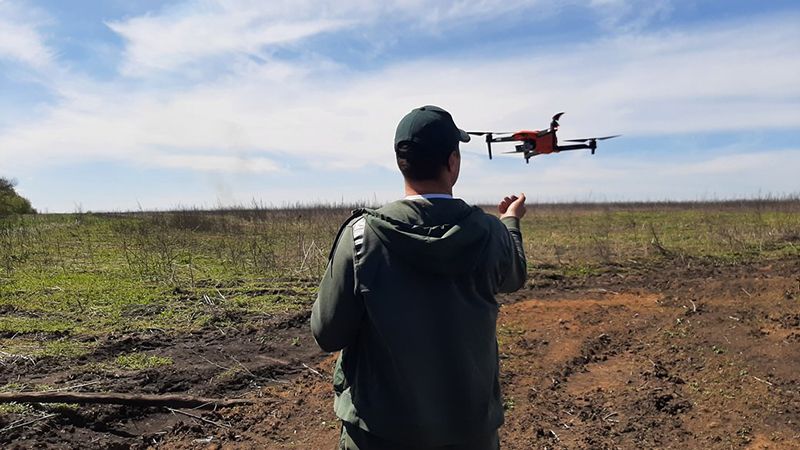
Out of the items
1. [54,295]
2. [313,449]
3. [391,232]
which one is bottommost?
[313,449]

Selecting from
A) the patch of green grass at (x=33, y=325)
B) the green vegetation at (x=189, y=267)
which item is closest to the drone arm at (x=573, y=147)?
the green vegetation at (x=189, y=267)

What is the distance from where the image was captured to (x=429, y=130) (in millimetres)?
1633

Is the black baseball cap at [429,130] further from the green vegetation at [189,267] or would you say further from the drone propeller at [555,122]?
the green vegetation at [189,267]

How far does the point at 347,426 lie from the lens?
172 centimetres

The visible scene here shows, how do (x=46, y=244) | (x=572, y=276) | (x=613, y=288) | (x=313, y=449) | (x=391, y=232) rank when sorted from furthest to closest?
(x=46, y=244)
(x=572, y=276)
(x=613, y=288)
(x=313, y=449)
(x=391, y=232)

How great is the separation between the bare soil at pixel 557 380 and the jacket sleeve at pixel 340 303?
2474 millimetres

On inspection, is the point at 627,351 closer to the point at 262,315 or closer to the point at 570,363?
the point at 570,363

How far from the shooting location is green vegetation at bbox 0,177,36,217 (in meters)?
28.8

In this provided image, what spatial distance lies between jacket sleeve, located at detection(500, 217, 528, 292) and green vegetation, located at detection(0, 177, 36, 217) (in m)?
30.5

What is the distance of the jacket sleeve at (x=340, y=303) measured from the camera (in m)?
1.63

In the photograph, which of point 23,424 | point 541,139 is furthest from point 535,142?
point 23,424

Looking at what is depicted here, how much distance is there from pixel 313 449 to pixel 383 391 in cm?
249

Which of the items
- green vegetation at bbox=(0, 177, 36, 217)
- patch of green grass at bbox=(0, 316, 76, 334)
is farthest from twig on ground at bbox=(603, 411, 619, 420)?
green vegetation at bbox=(0, 177, 36, 217)

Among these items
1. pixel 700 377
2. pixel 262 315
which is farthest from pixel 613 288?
pixel 262 315
